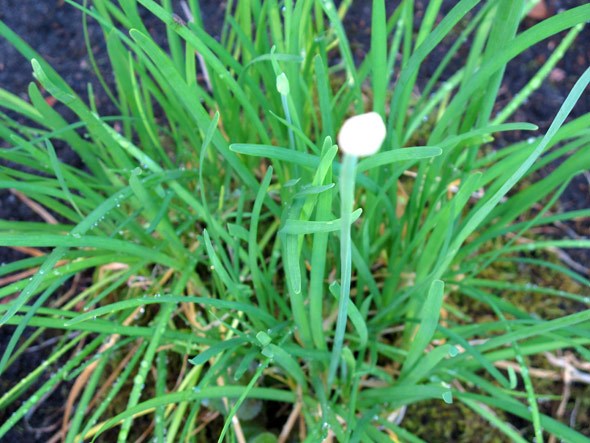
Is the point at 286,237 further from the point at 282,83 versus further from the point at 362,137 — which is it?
the point at 362,137

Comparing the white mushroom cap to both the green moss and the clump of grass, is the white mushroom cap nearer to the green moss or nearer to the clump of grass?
the clump of grass

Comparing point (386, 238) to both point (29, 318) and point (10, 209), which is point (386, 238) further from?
point (10, 209)

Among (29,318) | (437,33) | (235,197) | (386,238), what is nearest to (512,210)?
(386,238)

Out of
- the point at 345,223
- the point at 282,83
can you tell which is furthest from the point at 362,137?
the point at 282,83

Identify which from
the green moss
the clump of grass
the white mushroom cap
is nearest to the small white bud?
the clump of grass

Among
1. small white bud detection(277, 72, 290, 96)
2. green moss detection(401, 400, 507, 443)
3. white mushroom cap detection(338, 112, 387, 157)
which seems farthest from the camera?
green moss detection(401, 400, 507, 443)

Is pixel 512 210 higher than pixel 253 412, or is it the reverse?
pixel 512 210

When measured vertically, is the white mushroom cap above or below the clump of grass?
above

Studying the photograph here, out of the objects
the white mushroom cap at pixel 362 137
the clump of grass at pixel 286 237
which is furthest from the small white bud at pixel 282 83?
the white mushroom cap at pixel 362 137
